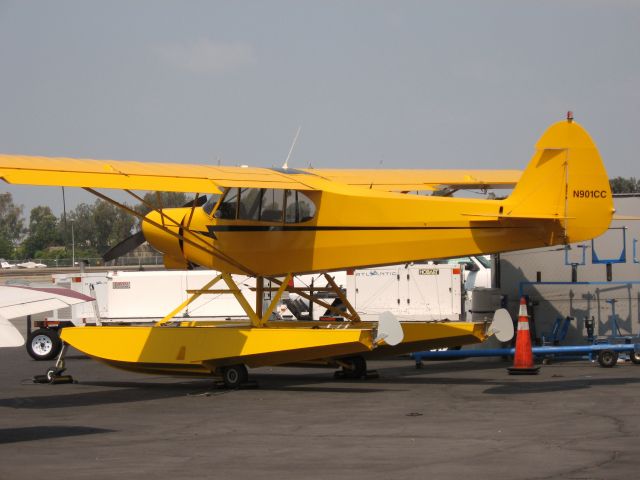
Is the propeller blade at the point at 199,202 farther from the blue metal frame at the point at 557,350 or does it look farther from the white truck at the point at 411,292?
the blue metal frame at the point at 557,350

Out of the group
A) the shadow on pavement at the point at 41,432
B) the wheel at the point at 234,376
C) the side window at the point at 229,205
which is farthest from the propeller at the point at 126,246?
the shadow on pavement at the point at 41,432

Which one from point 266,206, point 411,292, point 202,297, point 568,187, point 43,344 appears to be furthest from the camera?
point 202,297

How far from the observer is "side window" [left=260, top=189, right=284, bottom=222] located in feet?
51.9

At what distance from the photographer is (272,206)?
15.9 metres

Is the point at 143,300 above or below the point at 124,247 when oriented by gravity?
below

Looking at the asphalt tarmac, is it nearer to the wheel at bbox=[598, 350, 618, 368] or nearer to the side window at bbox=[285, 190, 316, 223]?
the wheel at bbox=[598, 350, 618, 368]

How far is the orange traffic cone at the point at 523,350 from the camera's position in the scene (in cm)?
1603

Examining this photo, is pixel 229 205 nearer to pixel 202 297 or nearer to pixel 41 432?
pixel 41 432

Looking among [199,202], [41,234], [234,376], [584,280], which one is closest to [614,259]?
[584,280]

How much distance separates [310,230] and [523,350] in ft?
12.6

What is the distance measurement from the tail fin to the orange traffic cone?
1.85m

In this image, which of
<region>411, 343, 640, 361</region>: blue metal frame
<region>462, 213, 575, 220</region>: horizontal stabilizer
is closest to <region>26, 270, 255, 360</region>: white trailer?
<region>411, 343, 640, 361</region>: blue metal frame

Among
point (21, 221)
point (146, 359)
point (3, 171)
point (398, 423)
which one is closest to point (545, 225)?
point (398, 423)

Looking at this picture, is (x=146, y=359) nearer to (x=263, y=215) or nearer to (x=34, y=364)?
(x=263, y=215)
